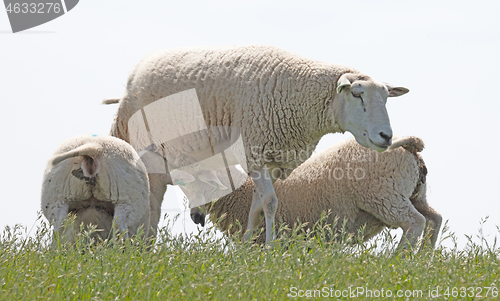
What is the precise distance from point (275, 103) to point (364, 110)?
1.01 metres

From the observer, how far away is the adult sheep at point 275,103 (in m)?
6.41

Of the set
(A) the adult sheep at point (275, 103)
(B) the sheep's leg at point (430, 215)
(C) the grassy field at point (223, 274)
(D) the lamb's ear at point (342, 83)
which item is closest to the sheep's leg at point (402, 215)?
(B) the sheep's leg at point (430, 215)

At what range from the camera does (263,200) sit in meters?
6.65

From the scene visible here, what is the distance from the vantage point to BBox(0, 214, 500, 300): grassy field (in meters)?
3.41

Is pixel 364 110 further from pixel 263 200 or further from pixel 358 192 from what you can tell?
pixel 358 192

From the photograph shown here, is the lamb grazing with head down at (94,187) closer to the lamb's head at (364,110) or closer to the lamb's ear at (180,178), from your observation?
the lamb's ear at (180,178)

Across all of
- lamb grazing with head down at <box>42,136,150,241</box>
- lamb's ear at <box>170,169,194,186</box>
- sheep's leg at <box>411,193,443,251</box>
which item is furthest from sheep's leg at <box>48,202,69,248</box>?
sheep's leg at <box>411,193,443,251</box>

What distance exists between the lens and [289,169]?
24.0ft

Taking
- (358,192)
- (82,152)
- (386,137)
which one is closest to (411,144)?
(358,192)

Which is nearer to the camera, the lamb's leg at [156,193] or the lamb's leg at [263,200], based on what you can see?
the lamb's leg at [156,193]

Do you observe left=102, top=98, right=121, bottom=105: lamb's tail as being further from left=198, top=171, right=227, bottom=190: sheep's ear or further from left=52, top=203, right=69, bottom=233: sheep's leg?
left=52, top=203, right=69, bottom=233: sheep's leg

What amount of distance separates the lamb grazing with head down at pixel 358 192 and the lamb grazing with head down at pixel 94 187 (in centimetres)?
229

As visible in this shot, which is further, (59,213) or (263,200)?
(263,200)

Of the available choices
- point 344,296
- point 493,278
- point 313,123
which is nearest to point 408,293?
point 344,296
